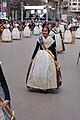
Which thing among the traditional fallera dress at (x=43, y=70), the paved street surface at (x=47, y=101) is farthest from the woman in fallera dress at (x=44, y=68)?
the paved street surface at (x=47, y=101)

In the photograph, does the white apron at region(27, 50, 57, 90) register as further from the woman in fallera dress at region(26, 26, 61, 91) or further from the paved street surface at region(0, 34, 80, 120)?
the paved street surface at region(0, 34, 80, 120)

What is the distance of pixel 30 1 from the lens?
82562 millimetres

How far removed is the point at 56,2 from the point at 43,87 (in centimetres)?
12472

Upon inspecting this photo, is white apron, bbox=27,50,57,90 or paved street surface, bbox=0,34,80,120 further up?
white apron, bbox=27,50,57,90

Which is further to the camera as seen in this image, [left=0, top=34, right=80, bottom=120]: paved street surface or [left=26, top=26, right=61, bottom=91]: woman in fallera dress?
[left=26, top=26, right=61, bottom=91]: woman in fallera dress

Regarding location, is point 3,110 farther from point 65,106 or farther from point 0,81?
point 65,106

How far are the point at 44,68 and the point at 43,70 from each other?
5 centimetres

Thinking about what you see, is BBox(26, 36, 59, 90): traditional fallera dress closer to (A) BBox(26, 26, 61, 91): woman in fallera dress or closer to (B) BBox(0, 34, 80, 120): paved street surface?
(A) BBox(26, 26, 61, 91): woman in fallera dress

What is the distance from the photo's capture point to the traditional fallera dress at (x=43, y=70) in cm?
919

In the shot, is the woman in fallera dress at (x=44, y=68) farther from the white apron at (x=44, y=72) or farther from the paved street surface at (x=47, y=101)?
the paved street surface at (x=47, y=101)

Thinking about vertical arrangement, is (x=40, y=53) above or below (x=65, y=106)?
above

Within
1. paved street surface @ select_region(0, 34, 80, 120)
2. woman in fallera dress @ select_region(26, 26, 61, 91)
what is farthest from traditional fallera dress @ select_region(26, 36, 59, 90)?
paved street surface @ select_region(0, 34, 80, 120)

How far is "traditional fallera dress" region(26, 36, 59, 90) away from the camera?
9.19 meters

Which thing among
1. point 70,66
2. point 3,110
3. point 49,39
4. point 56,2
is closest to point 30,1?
point 56,2
